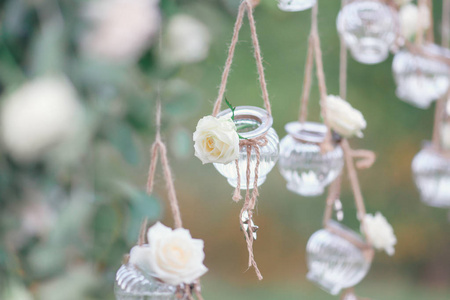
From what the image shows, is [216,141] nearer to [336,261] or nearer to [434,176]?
[336,261]

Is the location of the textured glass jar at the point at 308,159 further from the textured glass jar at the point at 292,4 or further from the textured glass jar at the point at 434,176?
the textured glass jar at the point at 434,176

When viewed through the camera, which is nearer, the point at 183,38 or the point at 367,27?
the point at 183,38

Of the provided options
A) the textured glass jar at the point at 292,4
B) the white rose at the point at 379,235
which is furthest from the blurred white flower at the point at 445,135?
the textured glass jar at the point at 292,4

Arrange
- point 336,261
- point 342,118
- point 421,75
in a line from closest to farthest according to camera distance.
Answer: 1. point 342,118
2. point 336,261
3. point 421,75

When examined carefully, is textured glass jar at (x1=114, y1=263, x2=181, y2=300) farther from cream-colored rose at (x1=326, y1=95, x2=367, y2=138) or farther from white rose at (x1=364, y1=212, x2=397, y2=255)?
white rose at (x1=364, y1=212, x2=397, y2=255)

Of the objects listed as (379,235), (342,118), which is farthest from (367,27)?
(379,235)

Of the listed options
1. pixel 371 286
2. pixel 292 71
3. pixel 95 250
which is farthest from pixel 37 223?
pixel 371 286

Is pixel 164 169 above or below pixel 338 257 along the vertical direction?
above
